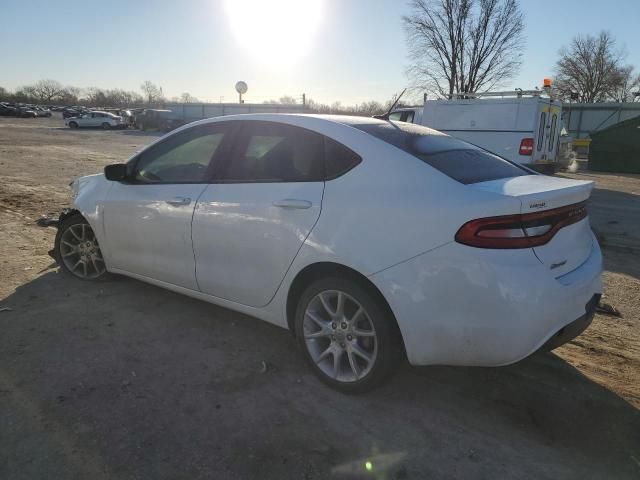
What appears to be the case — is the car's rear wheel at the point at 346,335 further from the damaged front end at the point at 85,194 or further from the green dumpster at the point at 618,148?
the green dumpster at the point at 618,148

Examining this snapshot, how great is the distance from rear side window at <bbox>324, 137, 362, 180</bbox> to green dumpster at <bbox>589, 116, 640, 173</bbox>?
18296 mm

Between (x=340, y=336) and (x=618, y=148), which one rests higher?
(x=618, y=148)

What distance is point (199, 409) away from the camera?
9.34 ft

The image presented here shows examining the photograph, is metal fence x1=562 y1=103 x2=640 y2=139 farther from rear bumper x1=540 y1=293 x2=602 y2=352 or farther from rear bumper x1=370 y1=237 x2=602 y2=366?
rear bumper x1=370 y1=237 x2=602 y2=366

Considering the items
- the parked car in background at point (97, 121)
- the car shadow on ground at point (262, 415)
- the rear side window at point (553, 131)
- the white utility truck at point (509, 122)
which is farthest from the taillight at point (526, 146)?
the parked car in background at point (97, 121)

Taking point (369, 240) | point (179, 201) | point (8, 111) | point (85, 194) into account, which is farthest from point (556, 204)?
point (8, 111)

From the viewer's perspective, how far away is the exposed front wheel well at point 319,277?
2.76 meters

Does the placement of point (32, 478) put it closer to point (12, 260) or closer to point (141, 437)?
point (141, 437)

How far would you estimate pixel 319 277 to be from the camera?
301cm

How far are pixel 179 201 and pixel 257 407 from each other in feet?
5.32

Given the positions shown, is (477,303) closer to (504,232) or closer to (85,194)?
(504,232)

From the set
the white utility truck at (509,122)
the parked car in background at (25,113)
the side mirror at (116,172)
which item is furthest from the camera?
the parked car in background at (25,113)

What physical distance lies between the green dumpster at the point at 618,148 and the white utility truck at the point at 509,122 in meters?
6.51

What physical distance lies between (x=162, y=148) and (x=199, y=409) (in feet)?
7.15
